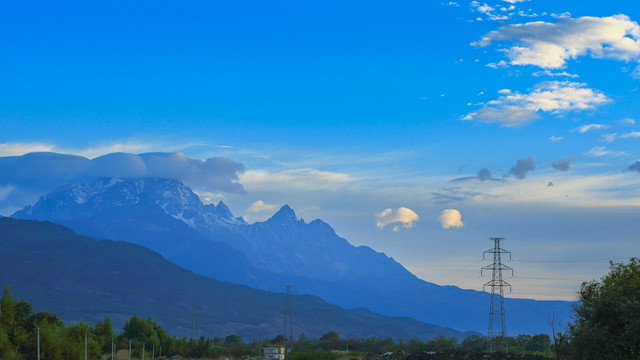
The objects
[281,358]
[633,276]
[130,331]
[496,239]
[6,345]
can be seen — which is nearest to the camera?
[633,276]

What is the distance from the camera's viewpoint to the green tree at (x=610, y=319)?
3762cm

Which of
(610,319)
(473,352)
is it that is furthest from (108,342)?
(610,319)

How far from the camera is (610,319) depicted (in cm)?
3969

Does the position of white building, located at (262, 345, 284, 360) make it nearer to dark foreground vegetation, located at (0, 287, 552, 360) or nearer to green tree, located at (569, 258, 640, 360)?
dark foreground vegetation, located at (0, 287, 552, 360)

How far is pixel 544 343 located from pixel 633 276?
268 feet

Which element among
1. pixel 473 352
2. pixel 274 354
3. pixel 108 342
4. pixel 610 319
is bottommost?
pixel 274 354

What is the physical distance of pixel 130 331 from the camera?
108 m

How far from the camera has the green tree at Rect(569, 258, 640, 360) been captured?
37625 millimetres

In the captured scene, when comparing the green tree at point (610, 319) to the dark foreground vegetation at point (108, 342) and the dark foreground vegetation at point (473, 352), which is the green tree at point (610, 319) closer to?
the dark foreground vegetation at point (473, 352)

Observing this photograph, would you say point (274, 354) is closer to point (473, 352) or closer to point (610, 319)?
point (473, 352)

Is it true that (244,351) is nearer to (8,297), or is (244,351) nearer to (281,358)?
(281,358)

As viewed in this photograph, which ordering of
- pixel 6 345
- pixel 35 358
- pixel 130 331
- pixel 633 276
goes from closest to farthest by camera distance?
pixel 633 276
pixel 6 345
pixel 35 358
pixel 130 331

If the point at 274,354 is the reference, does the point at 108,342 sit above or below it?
above

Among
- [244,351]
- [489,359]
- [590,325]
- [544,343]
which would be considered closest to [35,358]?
[489,359]
